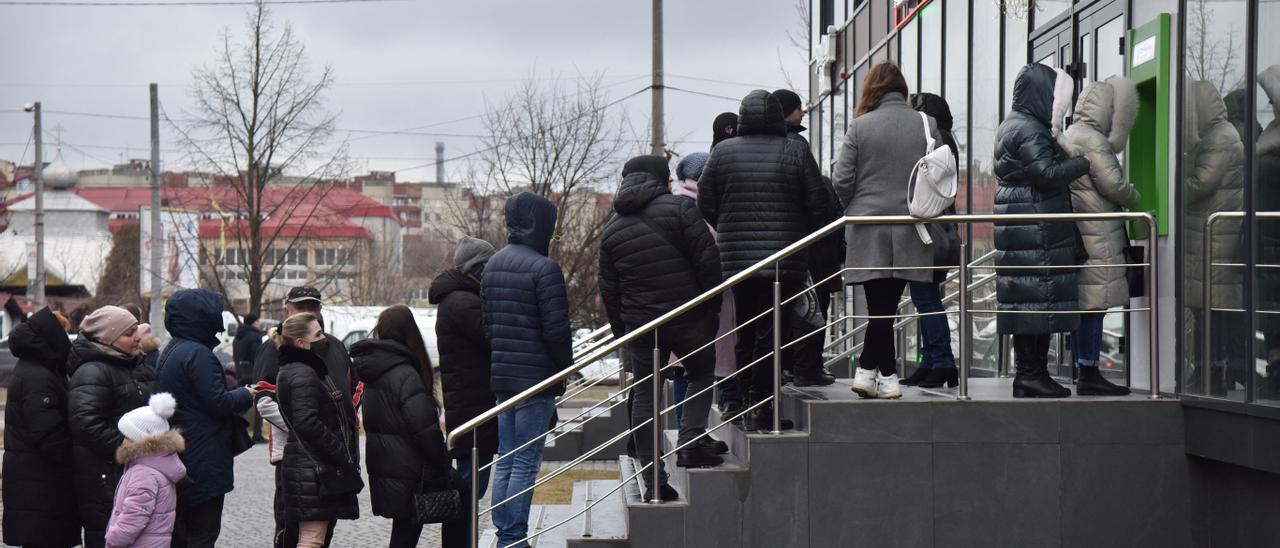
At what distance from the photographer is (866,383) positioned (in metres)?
7.71

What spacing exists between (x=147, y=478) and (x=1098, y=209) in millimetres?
5086

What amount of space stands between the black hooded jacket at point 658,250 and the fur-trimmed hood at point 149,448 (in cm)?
239

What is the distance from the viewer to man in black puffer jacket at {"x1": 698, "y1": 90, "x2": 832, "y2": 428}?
788 cm

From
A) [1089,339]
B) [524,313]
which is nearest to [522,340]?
[524,313]

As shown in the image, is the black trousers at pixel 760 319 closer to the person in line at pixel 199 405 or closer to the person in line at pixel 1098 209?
the person in line at pixel 1098 209

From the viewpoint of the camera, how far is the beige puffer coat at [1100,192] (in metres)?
7.61

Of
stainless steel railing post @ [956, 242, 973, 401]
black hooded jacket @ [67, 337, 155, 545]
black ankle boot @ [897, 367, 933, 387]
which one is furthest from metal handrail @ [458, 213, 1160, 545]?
black hooded jacket @ [67, 337, 155, 545]

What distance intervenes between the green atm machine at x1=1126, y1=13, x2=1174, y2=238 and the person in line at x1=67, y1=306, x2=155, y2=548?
5545 millimetres

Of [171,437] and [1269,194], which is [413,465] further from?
[1269,194]

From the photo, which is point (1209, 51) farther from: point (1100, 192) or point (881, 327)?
point (881, 327)

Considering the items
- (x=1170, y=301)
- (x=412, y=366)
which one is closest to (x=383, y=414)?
(x=412, y=366)

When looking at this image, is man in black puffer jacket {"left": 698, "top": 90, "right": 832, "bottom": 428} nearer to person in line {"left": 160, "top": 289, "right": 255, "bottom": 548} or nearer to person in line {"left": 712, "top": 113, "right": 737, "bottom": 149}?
person in line {"left": 712, "top": 113, "right": 737, "bottom": 149}

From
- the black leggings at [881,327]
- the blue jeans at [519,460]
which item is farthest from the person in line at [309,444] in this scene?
the black leggings at [881,327]

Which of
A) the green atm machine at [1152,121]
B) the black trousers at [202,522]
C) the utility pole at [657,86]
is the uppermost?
the utility pole at [657,86]
